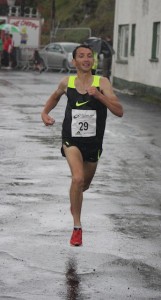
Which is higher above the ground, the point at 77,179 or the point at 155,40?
the point at 77,179

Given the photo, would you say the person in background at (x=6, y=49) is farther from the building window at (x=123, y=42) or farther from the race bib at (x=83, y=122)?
the race bib at (x=83, y=122)

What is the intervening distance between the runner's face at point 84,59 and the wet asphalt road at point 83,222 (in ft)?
5.10

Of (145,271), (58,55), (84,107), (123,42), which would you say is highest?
(84,107)

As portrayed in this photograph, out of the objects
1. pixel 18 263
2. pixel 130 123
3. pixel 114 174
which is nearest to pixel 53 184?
pixel 114 174

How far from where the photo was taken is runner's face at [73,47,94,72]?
866 centimetres

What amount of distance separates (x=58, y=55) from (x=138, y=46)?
15.7 metres

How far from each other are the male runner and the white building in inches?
807

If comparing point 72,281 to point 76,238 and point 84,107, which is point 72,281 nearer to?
point 76,238

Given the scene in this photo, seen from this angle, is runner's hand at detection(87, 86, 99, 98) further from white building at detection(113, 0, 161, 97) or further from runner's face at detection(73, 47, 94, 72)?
white building at detection(113, 0, 161, 97)

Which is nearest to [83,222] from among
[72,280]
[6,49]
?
[72,280]

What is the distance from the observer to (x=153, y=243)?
8.65 meters

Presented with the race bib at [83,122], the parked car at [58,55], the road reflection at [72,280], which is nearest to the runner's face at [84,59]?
the race bib at [83,122]

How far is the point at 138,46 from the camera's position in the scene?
33.5 metres

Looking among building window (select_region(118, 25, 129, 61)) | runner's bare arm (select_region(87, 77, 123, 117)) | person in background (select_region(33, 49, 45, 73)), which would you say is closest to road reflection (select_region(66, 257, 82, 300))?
runner's bare arm (select_region(87, 77, 123, 117))
